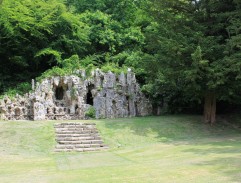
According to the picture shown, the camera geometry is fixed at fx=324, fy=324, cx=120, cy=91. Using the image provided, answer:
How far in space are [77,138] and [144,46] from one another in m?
10.3

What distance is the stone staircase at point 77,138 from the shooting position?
13.5 meters

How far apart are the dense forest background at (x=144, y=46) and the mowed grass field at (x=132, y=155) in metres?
2.44

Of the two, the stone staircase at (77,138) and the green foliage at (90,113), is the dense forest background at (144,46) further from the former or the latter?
the stone staircase at (77,138)

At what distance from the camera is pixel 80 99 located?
1989 centimetres

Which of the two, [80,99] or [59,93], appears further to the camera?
[59,93]

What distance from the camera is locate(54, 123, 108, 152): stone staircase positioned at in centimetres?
1350

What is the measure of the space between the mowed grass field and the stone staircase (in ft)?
1.10

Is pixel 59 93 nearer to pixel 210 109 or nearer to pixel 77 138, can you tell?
pixel 77 138

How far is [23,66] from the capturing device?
24516mm

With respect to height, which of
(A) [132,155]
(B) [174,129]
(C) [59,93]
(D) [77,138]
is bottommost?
(A) [132,155]

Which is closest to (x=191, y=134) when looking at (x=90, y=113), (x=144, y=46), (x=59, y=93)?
(x=90, y=113)

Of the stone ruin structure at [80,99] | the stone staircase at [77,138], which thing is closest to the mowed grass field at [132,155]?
the stone staircase at [77,138]

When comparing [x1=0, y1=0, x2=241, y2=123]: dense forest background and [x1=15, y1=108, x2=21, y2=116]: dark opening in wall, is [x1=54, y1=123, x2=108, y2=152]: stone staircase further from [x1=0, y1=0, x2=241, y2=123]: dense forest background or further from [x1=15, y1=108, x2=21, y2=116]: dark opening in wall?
[x1=0, y1=0, x2=241, y2=123]: dense forest background

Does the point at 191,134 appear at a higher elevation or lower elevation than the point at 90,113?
lower
